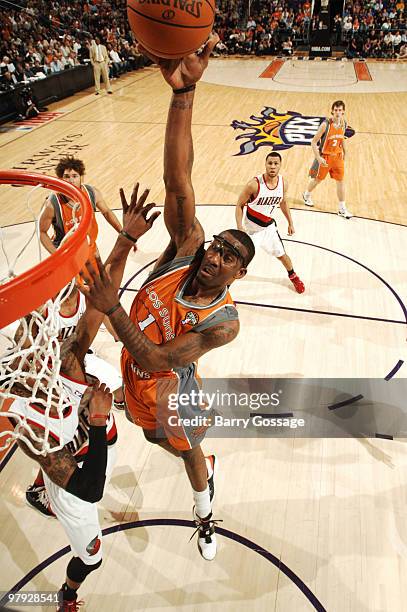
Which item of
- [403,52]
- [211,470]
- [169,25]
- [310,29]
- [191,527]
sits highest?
[169,25]

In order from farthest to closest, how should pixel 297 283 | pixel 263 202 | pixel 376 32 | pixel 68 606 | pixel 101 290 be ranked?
pixel 376 32
pixel 297 283
pixel 263 202
pixel 68 606
pixel 101 290

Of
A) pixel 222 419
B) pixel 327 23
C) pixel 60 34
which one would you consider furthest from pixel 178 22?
pixel 327 23

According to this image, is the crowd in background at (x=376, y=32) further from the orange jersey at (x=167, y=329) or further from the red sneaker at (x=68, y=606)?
the red sneaker at (x=68, y=606)

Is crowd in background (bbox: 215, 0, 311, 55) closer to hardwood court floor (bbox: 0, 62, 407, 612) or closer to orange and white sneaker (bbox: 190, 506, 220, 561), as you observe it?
hardwood court floor (bbox: 0, 62, 407, 612)

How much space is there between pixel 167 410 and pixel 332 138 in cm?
507

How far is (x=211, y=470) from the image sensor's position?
3.16m

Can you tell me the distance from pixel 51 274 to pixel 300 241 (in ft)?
15.9

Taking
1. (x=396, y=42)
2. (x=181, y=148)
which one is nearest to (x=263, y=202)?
(x=181, y=148)

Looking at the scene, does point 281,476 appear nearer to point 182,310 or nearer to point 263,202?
point 182,310

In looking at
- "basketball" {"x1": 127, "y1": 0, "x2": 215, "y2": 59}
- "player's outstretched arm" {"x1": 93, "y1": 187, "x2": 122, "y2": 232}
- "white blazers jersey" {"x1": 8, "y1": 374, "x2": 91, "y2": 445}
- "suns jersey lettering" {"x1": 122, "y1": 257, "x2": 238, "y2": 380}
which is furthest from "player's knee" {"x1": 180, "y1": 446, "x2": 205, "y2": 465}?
"player's outstretched arm" {"x1": 93, "y1": 187, "x2": 122, "y2": 232}

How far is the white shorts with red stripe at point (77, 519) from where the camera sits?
219 centimetres

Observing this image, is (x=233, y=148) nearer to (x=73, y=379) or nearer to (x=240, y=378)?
(x=240, y=378)

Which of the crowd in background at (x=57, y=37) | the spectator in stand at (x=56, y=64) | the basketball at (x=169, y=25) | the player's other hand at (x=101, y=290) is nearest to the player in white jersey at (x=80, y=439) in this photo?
the player's other hand at (x=101, y=290)

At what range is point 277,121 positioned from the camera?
1109 centimetres
